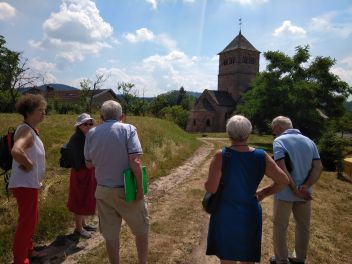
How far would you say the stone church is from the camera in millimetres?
60438

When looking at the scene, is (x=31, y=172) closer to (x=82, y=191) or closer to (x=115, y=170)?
(x=115, y=170)

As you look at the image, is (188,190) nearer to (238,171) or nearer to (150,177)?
(150,177)

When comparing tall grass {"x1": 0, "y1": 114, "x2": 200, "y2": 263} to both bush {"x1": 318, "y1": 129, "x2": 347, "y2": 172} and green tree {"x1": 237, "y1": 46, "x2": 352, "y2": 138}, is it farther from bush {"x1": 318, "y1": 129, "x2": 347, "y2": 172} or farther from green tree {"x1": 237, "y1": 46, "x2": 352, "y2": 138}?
green tree {"x1": 237, "y1": 46, "x2": 352, "y2": 138}

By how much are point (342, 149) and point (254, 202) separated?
658 inches

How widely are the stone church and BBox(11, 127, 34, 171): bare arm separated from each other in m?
55.9

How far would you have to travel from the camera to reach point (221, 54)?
6662 cm

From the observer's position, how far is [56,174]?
9086mm

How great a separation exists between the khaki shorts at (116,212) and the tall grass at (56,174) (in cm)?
192

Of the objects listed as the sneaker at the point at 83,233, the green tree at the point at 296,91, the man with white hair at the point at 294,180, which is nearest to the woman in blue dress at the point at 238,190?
the man with white hair at the point at 294,180

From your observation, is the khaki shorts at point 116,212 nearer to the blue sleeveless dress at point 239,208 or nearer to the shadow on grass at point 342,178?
the blue sleeveless dress at point 239,208

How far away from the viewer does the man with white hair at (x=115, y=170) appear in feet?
12.8

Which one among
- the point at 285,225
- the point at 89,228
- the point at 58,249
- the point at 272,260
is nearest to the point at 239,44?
the point at 89,228

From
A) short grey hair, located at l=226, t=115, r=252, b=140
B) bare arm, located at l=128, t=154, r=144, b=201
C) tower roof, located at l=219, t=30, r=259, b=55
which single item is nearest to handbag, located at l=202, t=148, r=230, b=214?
short grey hair, located at l=226, t=115, r=252, b=140

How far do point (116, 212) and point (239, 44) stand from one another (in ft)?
210
